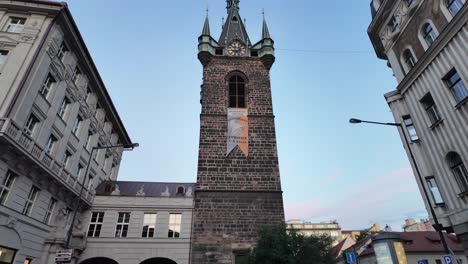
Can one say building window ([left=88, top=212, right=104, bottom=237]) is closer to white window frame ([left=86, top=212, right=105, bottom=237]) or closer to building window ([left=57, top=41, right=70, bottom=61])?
white window frame ([left=86, top=212, right=105, bottom=237])

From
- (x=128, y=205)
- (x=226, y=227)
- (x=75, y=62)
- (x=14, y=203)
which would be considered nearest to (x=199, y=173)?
(x=226, y=227)

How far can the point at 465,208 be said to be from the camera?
13.6 metres

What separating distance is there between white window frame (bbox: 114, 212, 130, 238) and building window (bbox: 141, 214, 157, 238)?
58.1 inches

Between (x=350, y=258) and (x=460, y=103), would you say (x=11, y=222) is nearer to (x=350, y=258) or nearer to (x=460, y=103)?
(x=350, y=258)

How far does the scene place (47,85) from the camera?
2116 centimetres


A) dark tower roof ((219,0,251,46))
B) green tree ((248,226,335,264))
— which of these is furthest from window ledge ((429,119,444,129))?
dark tower roof ((219,0,251,46))

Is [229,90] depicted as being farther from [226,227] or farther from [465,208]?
[465,208]

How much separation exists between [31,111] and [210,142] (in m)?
13.4

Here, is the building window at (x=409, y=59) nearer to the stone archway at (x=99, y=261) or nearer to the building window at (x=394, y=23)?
the building window at (x=394, y=23)

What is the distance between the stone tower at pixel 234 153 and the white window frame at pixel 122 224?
21.5 feet

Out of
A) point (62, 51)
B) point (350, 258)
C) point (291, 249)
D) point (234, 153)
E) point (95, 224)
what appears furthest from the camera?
point (234, 153)

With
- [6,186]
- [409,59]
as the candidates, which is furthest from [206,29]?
[6,186]

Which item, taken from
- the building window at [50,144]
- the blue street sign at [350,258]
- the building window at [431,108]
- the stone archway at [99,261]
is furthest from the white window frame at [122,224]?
the building window at [431,108]

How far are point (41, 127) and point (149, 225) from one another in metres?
11.4
